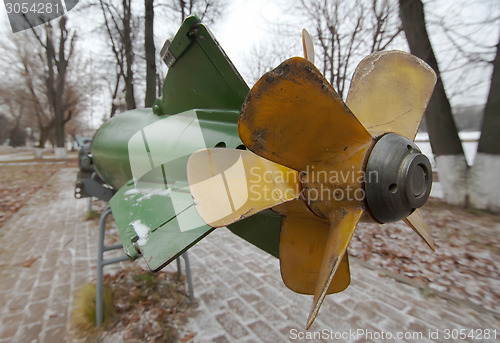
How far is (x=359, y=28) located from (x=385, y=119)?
12032mm

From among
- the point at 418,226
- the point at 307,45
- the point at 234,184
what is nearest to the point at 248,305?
the point at 418,226

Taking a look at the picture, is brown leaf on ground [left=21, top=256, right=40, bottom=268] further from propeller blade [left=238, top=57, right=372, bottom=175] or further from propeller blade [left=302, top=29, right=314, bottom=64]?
propeller blade [left=302, top=29, right=314, bottom=64]

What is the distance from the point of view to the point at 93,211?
5.79 metres

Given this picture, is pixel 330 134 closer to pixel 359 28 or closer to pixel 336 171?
pixel 336 171

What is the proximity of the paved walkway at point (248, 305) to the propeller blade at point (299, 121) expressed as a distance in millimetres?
1818

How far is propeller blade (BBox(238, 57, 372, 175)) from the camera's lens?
0.90 metres

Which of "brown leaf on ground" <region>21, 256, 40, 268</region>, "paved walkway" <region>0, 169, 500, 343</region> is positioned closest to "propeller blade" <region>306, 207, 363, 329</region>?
"paved walkway" <region>0, 169, 500, 343</region>

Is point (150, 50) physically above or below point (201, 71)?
above

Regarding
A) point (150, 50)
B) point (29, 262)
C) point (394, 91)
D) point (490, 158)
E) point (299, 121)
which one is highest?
point (150, 50)

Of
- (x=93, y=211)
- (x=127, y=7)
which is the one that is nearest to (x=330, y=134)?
(x=93, y=211)

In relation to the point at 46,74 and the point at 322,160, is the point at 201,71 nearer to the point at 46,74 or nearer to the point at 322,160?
the point at 322,160

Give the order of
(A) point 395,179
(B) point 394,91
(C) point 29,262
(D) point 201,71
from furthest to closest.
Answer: (C) point 29,262 → (D) point 201,71 → (B) point 394,91 → (A) point 395,179

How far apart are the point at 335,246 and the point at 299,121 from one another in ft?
1.64

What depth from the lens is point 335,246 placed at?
1065 mm
